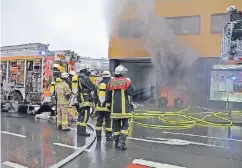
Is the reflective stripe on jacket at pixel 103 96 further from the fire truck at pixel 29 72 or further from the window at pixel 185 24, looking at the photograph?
the window at pixel 185 24

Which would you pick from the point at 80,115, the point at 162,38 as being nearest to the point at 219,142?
the point at 80,115

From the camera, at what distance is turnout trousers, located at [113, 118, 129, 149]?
5418 mm

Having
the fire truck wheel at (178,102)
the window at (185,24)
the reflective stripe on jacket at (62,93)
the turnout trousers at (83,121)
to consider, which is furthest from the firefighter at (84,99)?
the window at (185,24)

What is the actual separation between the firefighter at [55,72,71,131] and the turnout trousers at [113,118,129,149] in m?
2.31

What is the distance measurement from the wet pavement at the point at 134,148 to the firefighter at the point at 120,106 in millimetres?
298

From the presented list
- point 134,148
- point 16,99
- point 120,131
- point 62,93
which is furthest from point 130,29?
point 134,148

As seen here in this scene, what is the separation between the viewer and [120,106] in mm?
5504

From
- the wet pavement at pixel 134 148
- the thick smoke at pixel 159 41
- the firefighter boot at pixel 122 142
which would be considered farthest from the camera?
the thick smoke at pixel 159 41

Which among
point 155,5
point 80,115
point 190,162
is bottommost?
point 190,162

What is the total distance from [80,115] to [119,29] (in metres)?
10.8

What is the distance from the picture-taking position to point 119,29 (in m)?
16.8

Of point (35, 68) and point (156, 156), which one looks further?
point (35, 68)

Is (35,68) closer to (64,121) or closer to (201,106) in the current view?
(64,121)

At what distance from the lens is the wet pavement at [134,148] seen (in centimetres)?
465
